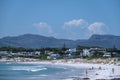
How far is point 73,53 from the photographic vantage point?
100312 millimetres

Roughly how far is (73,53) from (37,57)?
11349 millimetres

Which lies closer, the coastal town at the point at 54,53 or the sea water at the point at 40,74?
the sea water at the point at 40,74

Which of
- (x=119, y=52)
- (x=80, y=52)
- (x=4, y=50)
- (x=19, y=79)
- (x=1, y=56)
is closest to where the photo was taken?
(x=19, y=79)

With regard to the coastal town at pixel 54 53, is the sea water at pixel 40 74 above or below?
below

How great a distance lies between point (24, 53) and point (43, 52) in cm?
609

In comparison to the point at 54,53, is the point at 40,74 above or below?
below

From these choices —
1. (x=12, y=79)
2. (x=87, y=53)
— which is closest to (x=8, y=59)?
(x=87, y=53)

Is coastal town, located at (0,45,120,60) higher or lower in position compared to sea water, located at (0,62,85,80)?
higher

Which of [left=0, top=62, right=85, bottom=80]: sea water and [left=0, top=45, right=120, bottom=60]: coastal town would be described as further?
[left=0, top=45, right=120, bottom=60]: coastal town

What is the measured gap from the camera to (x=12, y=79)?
30688mm

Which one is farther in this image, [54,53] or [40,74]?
[54,53]

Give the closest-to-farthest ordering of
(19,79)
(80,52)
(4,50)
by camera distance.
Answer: (19,79) → (80,52) → (4,50)

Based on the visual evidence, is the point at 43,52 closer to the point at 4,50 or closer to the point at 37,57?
the point at 37,57

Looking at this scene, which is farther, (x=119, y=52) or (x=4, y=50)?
(x=4, y=50)
